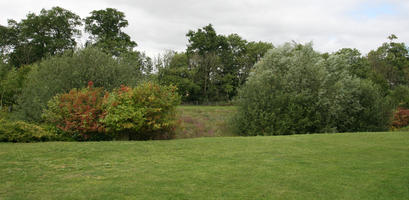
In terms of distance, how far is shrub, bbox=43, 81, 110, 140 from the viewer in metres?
13.2

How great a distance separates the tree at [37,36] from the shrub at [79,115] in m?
38.7

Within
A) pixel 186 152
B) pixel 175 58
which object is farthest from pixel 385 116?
pixel 175 58

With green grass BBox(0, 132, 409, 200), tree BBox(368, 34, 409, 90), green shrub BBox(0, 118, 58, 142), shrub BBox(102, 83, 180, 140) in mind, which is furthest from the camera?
tree BBox(368, 34, 409, 90)

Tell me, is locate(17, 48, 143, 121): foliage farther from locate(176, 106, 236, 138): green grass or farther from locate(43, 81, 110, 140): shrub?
locate(176, 106, 236, 138): green grass

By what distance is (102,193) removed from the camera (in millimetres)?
5543

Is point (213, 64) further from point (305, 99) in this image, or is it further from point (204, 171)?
point (204, 171)

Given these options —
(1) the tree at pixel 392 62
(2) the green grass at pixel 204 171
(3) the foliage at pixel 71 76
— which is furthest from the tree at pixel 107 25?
(1) the tree at pixel 392 62

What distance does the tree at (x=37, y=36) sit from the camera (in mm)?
48781

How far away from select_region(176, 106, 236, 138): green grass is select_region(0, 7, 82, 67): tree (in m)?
29.2

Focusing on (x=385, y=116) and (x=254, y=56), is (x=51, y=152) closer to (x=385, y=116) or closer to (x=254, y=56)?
(x=385, y=116)

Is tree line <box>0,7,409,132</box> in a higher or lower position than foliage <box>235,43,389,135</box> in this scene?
higher

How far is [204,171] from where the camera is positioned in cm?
714

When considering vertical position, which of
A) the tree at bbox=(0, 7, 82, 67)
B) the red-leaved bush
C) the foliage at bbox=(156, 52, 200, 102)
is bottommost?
the red-leaved bush

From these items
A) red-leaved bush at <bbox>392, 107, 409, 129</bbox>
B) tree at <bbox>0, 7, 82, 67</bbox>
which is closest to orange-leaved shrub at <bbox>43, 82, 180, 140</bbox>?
red-leaved bush at <bbox>392, 107, 409, 129</bbox>
